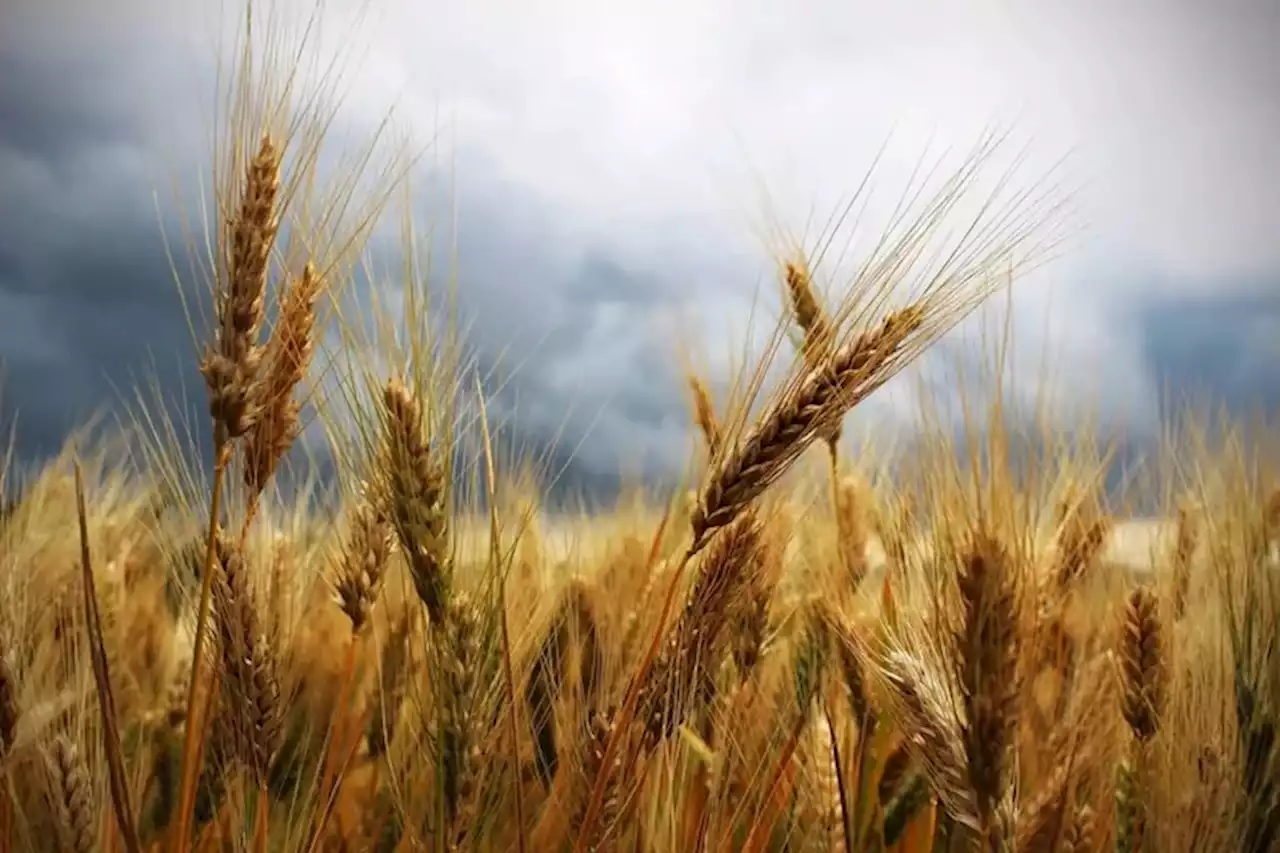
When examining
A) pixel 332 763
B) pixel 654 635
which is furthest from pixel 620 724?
pixel 332 763

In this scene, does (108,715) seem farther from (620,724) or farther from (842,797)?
(842,797)

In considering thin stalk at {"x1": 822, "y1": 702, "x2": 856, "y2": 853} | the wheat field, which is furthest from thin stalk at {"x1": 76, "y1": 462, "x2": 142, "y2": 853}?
thin stalk at {"x1": 822, "y1": 702, "x2": 856, "y2": 853}

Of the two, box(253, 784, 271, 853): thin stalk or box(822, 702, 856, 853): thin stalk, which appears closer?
box(253, 784, 271, 853): thin stalk

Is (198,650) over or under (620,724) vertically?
over

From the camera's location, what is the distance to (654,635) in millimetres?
1038

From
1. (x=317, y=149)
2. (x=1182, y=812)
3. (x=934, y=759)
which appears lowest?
(x=1182, y=812)

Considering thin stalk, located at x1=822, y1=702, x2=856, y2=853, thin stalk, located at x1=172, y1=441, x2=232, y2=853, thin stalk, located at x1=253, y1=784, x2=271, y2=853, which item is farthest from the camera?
thin stalk, located at x1=822, y1=702, x2=856, y2=853

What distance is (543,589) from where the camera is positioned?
5.31ft

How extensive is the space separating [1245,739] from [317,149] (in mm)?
1258

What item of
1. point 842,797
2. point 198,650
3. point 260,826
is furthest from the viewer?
point 842,797

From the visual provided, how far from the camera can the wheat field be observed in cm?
105

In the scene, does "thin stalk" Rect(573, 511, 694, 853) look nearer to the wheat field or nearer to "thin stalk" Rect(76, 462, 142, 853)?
the wheat field

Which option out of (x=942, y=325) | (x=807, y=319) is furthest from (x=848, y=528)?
(x=942, y=325)

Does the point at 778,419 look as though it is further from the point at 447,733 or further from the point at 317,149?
the point at 317,149
